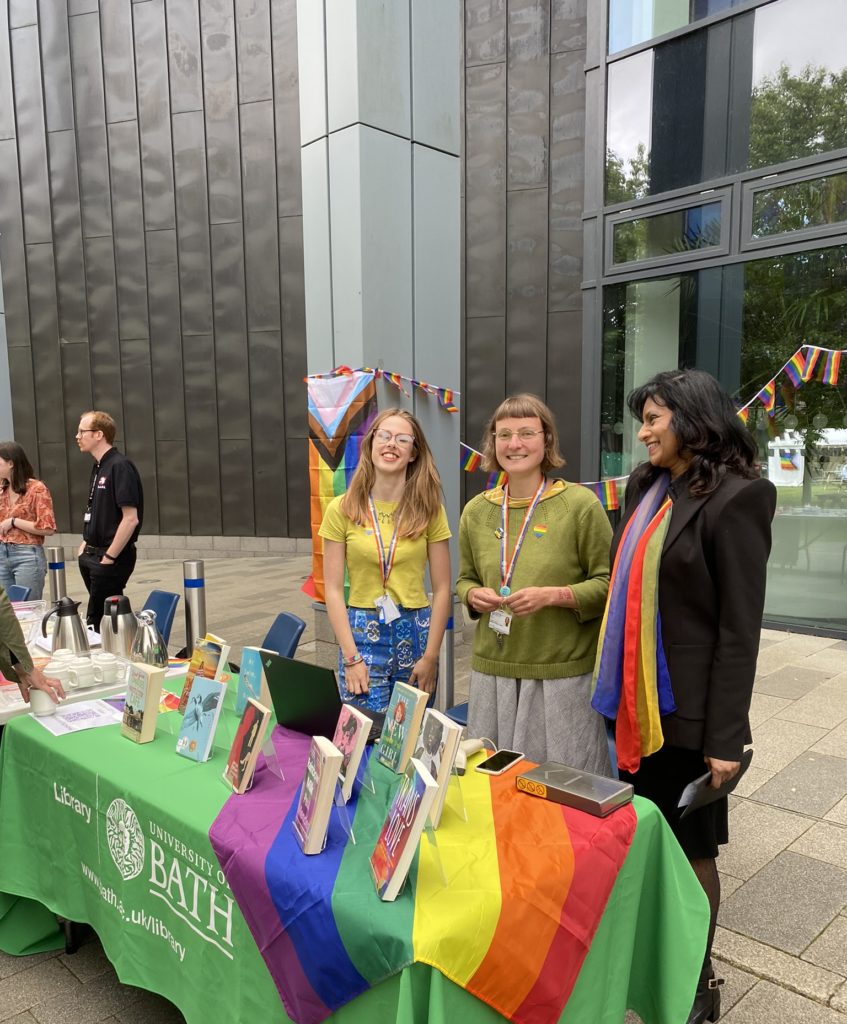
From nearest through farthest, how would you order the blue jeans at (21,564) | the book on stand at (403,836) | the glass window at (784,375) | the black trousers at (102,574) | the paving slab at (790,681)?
the book on stand at (403,836) < the black trousers at (102,574) < the paving slab at (790,681) < the blue jeans at (21,564) < the glass window at (784,375)

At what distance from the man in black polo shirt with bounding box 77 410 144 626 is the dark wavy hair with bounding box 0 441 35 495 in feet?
2.66

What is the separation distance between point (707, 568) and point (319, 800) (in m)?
1.06

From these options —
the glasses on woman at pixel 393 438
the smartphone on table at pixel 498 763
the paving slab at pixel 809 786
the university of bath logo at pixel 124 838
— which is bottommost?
the paving slab at pixel 809 786

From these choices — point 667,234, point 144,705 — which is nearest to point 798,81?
point 667,234

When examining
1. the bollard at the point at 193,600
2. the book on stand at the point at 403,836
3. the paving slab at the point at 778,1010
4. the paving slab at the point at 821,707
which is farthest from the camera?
the paving slab at the point at 821,707

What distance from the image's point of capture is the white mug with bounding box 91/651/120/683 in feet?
9.11

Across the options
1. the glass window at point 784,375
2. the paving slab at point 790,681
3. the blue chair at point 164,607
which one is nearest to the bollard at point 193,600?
the blue chair at point 164,607

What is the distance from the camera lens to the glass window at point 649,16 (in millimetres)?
6473

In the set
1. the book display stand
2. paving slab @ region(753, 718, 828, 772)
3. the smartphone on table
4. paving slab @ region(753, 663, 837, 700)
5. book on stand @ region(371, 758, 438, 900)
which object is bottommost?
paving slab @ region(753, 663, 837, 700)

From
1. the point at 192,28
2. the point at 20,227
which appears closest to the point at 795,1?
the point at 192,28

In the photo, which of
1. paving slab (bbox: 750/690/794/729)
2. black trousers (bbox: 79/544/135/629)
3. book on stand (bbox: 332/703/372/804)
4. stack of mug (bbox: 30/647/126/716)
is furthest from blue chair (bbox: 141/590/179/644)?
paving slab (bbox: 750/690/794/729)

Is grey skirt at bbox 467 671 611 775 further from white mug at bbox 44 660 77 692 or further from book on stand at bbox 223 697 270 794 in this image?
white mug at bbox 44 660 77 692

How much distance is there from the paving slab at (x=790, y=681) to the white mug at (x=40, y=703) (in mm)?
4255

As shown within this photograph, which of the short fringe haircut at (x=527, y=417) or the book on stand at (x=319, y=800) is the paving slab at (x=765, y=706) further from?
the book on stand at (x=319, y=800)
